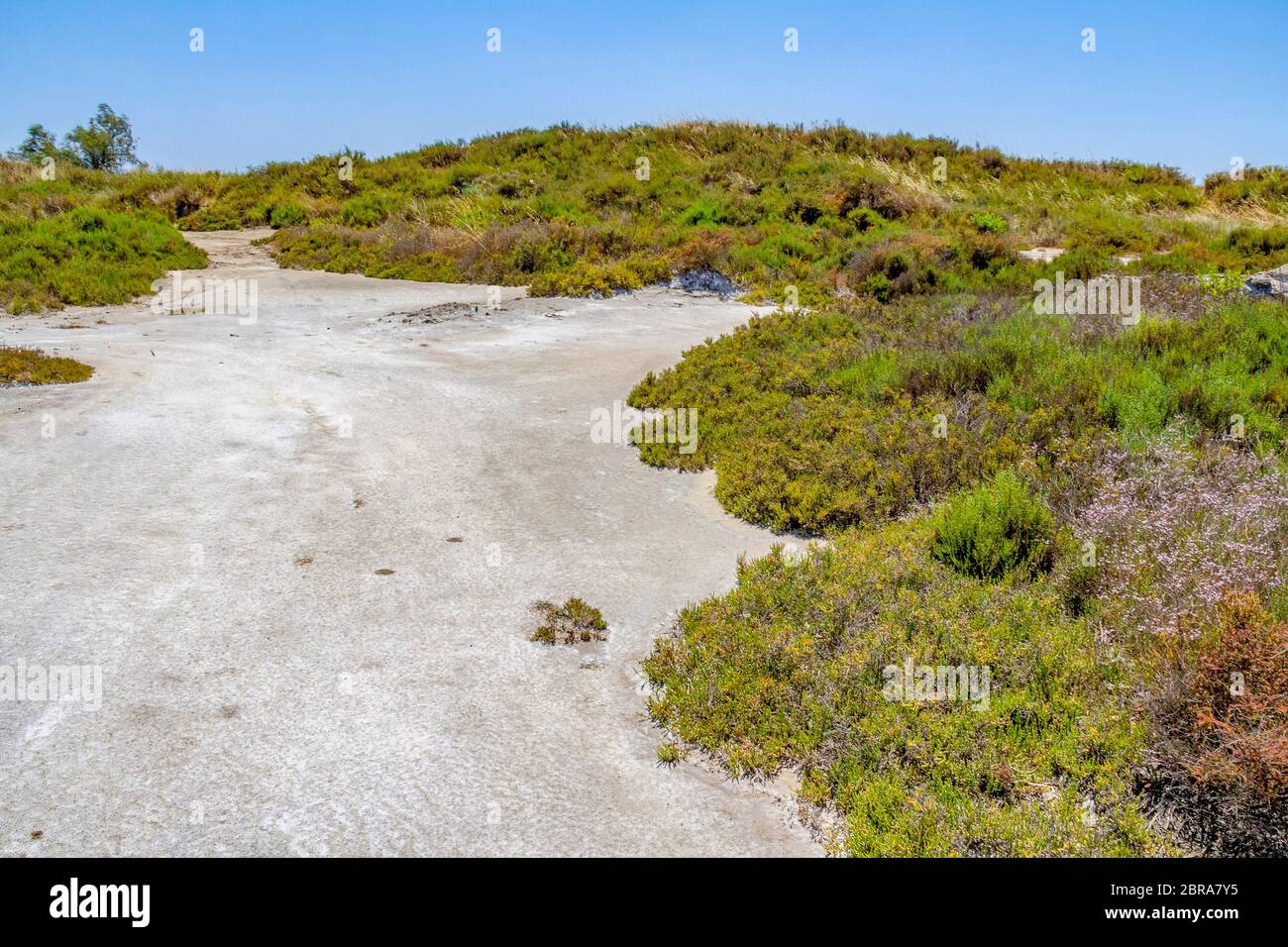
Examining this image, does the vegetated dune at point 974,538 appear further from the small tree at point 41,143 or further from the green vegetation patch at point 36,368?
the small tree at point 41,143

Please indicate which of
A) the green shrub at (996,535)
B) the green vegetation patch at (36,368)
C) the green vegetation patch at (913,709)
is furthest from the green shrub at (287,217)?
the green shrub at (996,535)

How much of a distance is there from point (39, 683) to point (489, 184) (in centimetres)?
2962

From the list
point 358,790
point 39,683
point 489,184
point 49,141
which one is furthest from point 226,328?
point 49,141

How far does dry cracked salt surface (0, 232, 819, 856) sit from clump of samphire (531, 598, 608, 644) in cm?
12

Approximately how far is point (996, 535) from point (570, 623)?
360 centimetres

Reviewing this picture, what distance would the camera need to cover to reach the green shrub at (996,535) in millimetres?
6770

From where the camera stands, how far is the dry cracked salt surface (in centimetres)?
429

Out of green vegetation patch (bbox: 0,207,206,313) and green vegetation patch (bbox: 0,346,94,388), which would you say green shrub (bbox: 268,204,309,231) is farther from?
green vegetation patch (bbox: 0,346,94,388)

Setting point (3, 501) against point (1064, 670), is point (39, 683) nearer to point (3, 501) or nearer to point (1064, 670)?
point (3, 501)

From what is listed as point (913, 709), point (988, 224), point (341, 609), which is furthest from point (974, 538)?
point (988, 224)
